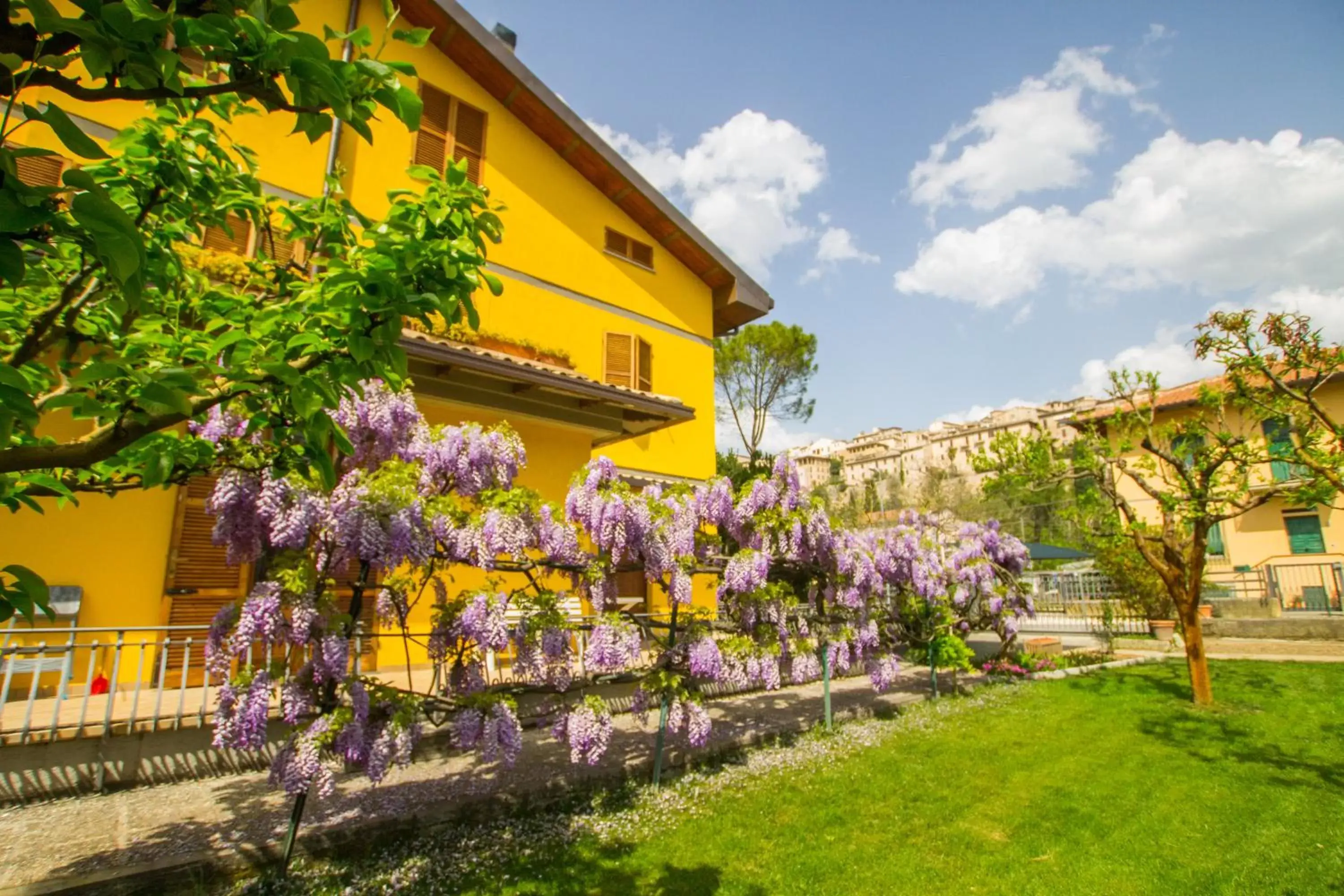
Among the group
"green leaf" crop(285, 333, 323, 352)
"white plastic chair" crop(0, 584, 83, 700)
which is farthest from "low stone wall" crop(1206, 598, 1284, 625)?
"white plastic chair" crop(0, 584, 83, 700)

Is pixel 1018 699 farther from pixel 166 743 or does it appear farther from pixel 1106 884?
pixel 166 743

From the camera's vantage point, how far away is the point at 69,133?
4.22ft

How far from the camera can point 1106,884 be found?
12.8ft

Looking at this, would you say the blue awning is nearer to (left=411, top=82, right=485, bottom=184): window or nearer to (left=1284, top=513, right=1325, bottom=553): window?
(left=1284, top=513, right=1325, bottom=553): window

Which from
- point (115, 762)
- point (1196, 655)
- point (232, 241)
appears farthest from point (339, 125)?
point (1196, 655)

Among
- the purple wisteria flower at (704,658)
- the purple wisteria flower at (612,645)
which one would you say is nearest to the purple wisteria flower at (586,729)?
the purple wisteria flower at (612,645)

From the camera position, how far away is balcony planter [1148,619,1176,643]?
14.1m

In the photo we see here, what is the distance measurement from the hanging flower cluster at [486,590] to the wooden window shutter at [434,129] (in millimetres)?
7259

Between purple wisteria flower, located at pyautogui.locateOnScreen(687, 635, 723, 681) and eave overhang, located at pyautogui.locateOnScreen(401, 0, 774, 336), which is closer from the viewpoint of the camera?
purple wisteria flower, located at pyautogui.locateOnScreen(687, 635, 723, 681)

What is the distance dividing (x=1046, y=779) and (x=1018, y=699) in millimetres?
3751

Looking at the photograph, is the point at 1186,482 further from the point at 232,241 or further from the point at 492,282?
the point at 232,241

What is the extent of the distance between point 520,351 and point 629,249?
498cm

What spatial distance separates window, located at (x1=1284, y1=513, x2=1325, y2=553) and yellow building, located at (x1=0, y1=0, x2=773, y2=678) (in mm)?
21476

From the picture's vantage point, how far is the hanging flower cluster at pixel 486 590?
383cm
